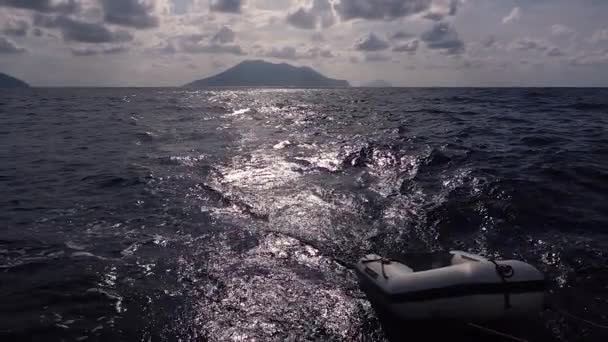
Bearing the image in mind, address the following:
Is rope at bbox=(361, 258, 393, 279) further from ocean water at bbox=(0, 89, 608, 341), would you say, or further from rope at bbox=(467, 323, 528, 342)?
rope at bbox=(467, 323, 528, 342)

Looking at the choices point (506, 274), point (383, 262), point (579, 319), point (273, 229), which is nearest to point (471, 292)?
point (506, 274)

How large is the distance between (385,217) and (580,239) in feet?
13.1

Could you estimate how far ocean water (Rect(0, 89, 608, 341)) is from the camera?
596 centimetres

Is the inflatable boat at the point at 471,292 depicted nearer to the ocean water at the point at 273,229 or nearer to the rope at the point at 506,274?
the rope at the point at 506,274

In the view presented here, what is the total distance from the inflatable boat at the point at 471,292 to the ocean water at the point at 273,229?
0.40 m

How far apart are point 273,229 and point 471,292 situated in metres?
4.89

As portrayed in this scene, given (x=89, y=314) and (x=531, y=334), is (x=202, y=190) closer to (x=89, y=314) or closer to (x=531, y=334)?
(x=89, y=314)

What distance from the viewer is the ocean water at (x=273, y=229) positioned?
5.96 m

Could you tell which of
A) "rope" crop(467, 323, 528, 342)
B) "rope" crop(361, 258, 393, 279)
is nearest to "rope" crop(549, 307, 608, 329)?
"rope" crop(467, 323, 528, 342)

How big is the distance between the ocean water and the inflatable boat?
0.40 m

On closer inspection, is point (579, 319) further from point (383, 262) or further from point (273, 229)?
point (273, 229)

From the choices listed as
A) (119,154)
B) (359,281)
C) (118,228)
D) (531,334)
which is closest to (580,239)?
(531,334)

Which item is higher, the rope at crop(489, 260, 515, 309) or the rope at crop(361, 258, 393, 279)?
the rope at crop(489, 260, 515, 309)

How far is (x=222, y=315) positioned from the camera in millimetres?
6031
